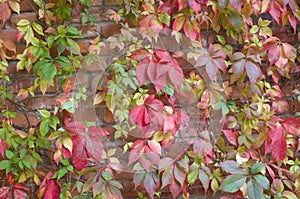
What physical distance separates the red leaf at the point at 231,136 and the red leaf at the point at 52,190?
688 millimetres

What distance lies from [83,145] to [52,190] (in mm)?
250

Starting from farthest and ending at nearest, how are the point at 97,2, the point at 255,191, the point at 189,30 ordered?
1. the point at 97,2
2. the point at 189,30
3. the point at 255,191

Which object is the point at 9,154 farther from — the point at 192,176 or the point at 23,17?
the point at 192,176

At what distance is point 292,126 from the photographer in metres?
1.57

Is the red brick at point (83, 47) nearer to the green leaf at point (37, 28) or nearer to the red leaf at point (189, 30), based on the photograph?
the green leaf at point (37, 28)

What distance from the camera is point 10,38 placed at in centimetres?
165

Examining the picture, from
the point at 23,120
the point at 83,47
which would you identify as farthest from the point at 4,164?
the point at 83,47

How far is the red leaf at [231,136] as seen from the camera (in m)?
1.62

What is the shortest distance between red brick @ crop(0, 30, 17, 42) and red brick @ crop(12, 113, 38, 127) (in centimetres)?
31

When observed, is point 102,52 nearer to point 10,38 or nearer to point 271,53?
point 10,38

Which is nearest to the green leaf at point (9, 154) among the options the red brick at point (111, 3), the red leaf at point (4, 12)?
the red leaf at point (4, 12)

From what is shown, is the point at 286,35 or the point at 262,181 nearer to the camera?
the point at 262,181

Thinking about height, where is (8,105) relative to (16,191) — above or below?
above

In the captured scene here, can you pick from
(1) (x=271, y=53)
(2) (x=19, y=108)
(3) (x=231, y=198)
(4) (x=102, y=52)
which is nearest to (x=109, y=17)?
(4) (x=102, y=52)
